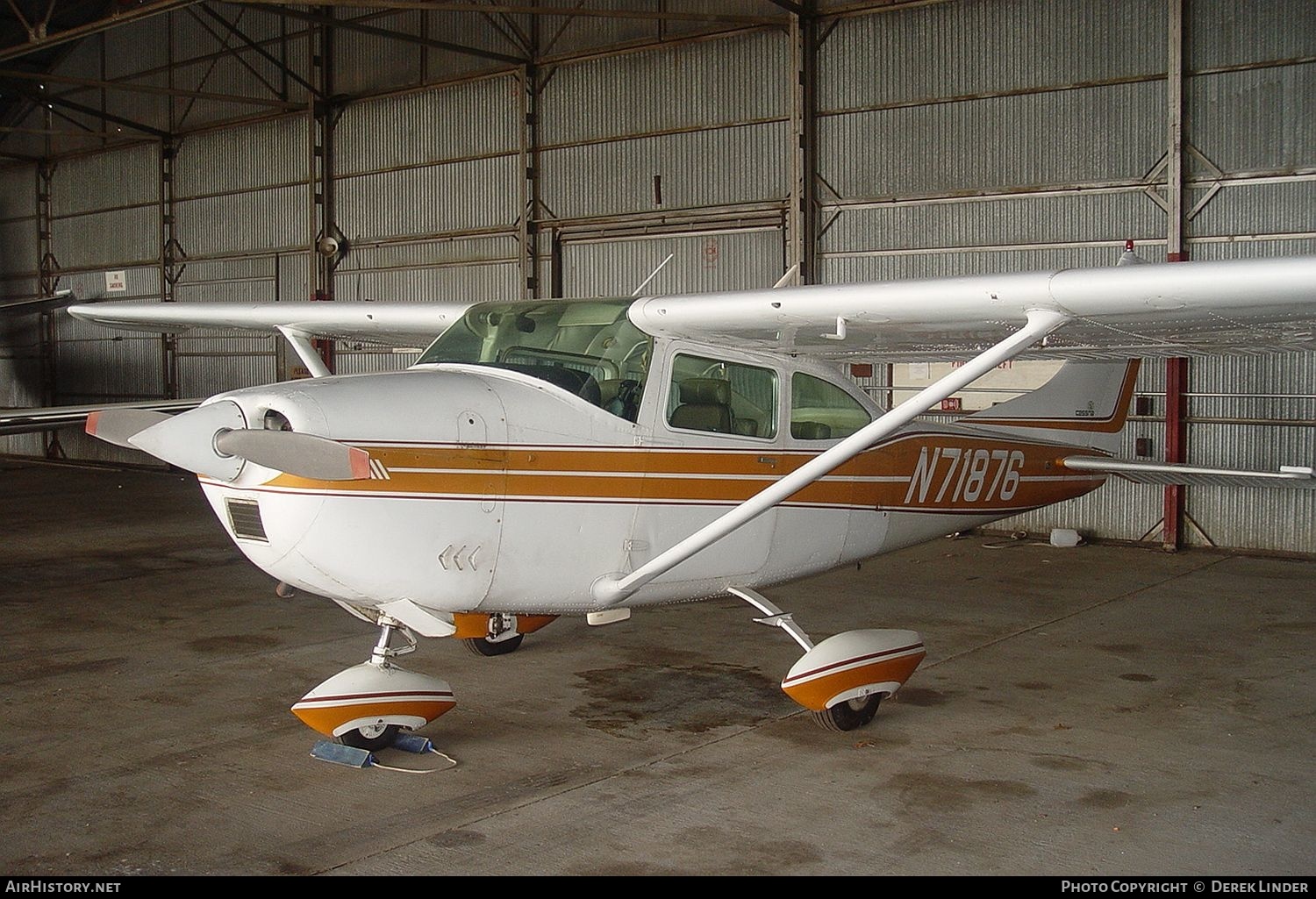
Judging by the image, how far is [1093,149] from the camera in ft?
38.0

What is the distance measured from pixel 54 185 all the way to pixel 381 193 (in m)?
10.3

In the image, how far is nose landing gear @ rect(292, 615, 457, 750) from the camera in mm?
4895

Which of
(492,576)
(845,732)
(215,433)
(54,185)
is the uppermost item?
(54,185)

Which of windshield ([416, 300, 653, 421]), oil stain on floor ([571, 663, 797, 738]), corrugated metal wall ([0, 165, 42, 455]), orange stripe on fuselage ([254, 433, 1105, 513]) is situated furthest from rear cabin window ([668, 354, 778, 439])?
corrugated metal wall ([0, 165, 42, 455])

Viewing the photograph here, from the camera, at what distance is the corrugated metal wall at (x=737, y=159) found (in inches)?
434

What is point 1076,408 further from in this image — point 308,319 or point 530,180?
point 530,180

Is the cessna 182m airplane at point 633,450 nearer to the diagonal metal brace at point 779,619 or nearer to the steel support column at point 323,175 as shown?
the diagonal metal brace at point 779,619

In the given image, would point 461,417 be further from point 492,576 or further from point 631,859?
point 631,859

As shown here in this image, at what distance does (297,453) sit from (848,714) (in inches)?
111

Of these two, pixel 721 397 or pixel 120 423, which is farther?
pixel 721 397

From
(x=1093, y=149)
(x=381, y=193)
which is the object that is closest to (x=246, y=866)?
(x=1093, y=149)

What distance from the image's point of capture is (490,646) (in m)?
6.93
